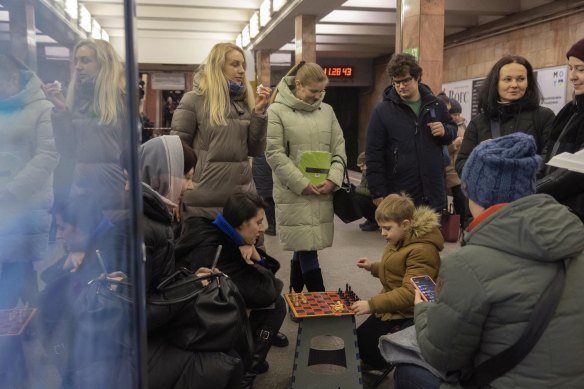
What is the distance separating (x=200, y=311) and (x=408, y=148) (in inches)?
65.9

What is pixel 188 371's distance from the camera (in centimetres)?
194

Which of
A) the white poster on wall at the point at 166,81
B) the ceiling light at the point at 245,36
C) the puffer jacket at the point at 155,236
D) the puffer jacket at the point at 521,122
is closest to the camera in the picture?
the puffer jacket at the point at 155,236

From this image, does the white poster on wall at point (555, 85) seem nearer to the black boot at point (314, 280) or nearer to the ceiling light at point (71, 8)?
the black boot at point (314, 280)

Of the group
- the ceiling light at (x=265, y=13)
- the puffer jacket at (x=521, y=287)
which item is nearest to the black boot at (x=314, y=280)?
the puffer jacket at (x=521, y=287)

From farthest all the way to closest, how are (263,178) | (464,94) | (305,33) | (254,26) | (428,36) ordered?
1. (254,26)
2. (464,94)
3. (305,33)
4. (428,36)
5. (263,178)

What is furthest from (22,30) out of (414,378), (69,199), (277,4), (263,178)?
(277,4)

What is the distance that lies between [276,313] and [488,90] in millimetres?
1485

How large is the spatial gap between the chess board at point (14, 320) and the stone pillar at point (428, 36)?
588 cm

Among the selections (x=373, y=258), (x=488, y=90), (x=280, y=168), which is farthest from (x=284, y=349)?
(x=373, y=258)

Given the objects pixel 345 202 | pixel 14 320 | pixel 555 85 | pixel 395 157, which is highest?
pixel 555 85

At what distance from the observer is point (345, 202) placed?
10.8 ft

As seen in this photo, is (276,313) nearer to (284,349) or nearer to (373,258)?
(284,349)

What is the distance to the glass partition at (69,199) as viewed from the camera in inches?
22.9

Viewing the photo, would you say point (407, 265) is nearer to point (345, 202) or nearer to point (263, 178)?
point (345, 202)
